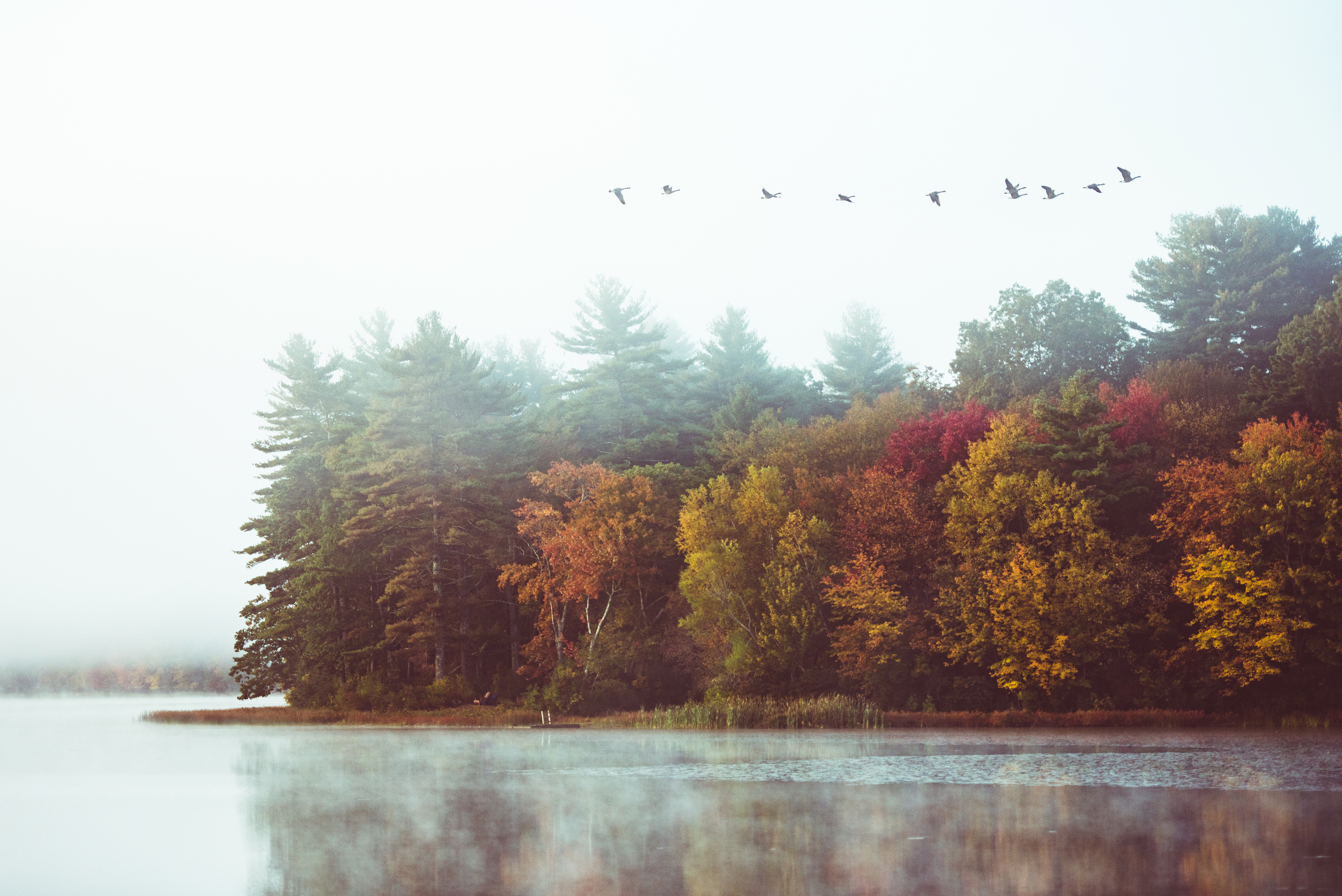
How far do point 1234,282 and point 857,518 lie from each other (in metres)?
36.6

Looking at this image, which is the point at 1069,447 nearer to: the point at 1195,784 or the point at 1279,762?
the point at 1279,762

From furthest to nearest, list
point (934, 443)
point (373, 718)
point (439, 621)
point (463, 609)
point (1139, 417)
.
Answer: point (463, 609) < point (439, 621) < point (373, 718) < point (934, 443) < point (1139, 417)

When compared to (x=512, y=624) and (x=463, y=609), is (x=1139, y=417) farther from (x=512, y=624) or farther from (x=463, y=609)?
(x=463, y=609)

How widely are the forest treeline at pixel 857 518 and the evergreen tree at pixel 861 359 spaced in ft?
22.9

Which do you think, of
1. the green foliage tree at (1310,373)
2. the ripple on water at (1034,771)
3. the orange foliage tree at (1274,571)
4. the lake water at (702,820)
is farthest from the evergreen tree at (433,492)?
the green foliage tree at (1310,373)

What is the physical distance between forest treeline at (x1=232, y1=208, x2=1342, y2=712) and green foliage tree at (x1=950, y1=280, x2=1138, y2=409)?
0.68 feet

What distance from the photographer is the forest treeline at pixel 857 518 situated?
5038 centimetres

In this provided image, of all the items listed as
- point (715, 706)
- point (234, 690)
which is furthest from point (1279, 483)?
point (234, 690)

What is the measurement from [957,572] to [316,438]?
46.1 meters

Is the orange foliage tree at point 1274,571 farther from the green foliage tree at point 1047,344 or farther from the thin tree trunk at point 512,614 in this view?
the thin tree trunk at point 512,614

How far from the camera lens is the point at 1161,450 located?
58.2 metres

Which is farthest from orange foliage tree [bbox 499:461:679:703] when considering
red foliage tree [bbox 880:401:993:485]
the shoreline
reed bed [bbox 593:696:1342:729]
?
red foliage tree [bbox 880:401:993:485]

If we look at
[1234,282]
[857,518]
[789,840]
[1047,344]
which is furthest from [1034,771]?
[1234,282]

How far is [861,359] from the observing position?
107m
